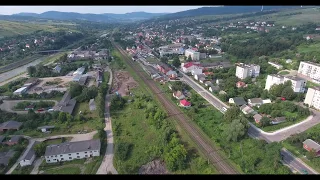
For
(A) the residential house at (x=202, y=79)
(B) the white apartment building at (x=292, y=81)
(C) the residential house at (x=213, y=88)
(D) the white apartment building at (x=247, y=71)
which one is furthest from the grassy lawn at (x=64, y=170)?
(D) the white apartment building at (x=247, y=71)

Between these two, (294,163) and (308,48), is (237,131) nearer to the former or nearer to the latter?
(294,163)

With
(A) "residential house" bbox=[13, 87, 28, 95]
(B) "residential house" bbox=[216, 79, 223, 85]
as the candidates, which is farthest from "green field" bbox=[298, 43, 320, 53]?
(A) "residential house" bbox=[13, 87, 28, 95]

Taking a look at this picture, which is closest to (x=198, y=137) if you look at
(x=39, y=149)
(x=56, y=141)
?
(x=56, y=141)

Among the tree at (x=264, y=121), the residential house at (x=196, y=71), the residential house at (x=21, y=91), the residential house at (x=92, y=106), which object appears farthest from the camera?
the residential house at (x=196, y=71)

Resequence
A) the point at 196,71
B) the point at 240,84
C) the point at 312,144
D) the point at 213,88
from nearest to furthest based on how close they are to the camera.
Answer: the point at 312,144, the point at 213,88, the point at 240,84, the point at 196,71

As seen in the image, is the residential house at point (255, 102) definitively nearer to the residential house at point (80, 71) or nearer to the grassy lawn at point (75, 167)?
the grassy lawn at point (75, 167)
